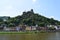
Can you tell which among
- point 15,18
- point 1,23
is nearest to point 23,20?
point 15,18

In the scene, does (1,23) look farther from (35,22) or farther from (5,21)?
(35,22)

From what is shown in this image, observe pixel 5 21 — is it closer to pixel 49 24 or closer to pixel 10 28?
pixel 10 28

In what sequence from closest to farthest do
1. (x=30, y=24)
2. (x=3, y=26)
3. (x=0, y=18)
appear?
(x=3, y=26) → (x=30, y=24) → (x=0, y=18)

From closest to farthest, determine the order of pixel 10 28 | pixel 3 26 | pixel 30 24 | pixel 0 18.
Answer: pixel 10 28 < pixel 3 26 < pixel 30 24 < pixel 0 18

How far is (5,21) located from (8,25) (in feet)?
31.9

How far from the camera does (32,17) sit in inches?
5591


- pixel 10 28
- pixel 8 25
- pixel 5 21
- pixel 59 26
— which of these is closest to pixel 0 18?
pixel 5 21

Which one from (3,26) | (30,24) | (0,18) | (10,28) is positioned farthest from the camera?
(0,18)

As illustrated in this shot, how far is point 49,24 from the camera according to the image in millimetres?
142375

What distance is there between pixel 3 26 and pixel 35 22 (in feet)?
75.9

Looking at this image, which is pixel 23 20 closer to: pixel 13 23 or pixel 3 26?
pixel 13 23

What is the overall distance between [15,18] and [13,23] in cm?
761

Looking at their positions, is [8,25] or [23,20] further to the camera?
[23,20]

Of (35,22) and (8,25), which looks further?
(35,22)
